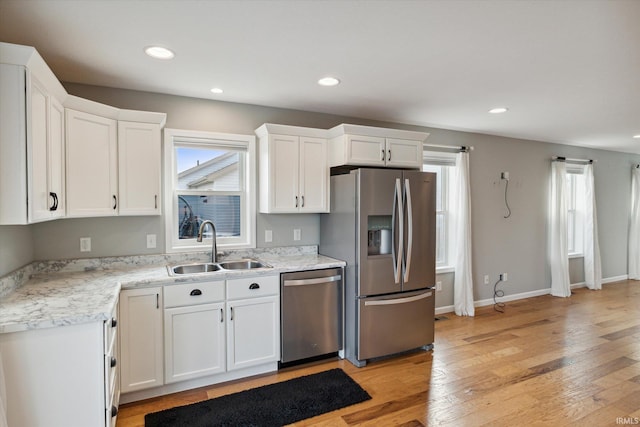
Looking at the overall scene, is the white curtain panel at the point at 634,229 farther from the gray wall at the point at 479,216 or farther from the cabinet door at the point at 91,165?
the cabinet door at the point at 91,165

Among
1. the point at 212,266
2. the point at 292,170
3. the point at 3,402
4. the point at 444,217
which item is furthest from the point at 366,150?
the point at 3,402

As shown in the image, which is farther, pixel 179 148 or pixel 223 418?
pixel 179 148

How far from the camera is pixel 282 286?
9.48 feet

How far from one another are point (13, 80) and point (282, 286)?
211 cm

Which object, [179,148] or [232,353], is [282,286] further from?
[179,148]

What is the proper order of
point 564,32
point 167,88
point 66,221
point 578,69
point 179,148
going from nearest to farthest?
point 564,32, point 578,69, point 66,221, point 167,88, point 179,148

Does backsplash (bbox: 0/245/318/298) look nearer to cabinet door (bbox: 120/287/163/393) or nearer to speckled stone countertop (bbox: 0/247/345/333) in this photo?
speckled stone countertop (bbox: 0/247/345/333)

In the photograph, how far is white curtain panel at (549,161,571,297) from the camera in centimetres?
526

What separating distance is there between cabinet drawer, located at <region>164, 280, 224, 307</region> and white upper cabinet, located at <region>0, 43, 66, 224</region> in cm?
97

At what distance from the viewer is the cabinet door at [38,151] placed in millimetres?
1688

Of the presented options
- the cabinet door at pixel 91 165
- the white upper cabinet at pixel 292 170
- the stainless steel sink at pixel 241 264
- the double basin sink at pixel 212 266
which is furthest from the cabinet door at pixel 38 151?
the white upper cabinet at pixel 292 170

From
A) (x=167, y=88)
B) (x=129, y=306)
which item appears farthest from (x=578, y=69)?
(x=129, y=306)

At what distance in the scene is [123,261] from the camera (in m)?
2.89

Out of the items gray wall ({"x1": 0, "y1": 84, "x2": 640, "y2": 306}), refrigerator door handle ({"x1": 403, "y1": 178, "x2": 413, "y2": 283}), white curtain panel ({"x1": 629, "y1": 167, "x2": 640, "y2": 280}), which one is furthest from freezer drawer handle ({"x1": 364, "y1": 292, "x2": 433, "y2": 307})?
white curtain panel ({"x1": 629, "y1": 167, "x2": 640, "y2": 280})
